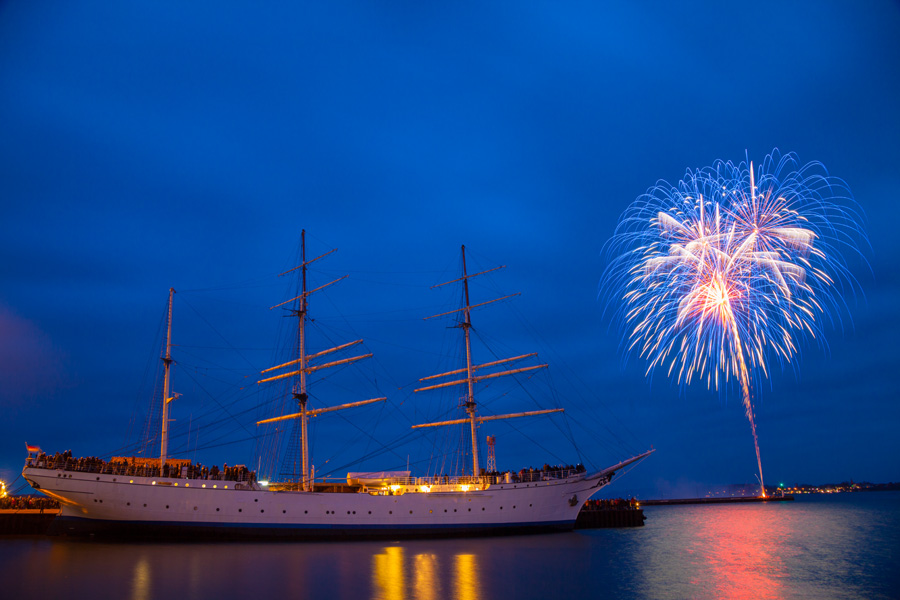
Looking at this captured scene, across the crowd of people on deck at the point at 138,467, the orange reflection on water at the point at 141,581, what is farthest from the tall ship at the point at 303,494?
the orange reflection on water at the point at 141,581

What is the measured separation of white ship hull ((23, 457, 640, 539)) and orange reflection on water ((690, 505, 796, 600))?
32.9 feet

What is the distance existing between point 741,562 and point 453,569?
13333 millimetres

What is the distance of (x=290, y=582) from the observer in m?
19.4

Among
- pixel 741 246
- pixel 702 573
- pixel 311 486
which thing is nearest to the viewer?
pixel 702 573

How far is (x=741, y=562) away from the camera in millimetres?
25812

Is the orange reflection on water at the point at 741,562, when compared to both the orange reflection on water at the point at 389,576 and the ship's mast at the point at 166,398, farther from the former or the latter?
the ship's mast at the point at 166,398

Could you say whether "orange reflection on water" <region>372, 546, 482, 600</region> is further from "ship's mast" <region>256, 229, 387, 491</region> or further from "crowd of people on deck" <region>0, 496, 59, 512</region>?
"crowd of people on deck" <region>0, 496, 59, 512</region>

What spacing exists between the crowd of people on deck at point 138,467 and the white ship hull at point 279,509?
1.19 ft

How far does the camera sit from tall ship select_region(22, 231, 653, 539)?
29766 mm

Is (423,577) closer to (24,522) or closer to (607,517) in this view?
(24,522)

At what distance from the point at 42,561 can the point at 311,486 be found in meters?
14.7

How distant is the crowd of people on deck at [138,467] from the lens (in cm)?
2989

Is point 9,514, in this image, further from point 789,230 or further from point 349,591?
point 789,230

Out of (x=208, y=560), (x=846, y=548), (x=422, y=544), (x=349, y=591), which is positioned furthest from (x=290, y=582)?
(x=846, y=548)
